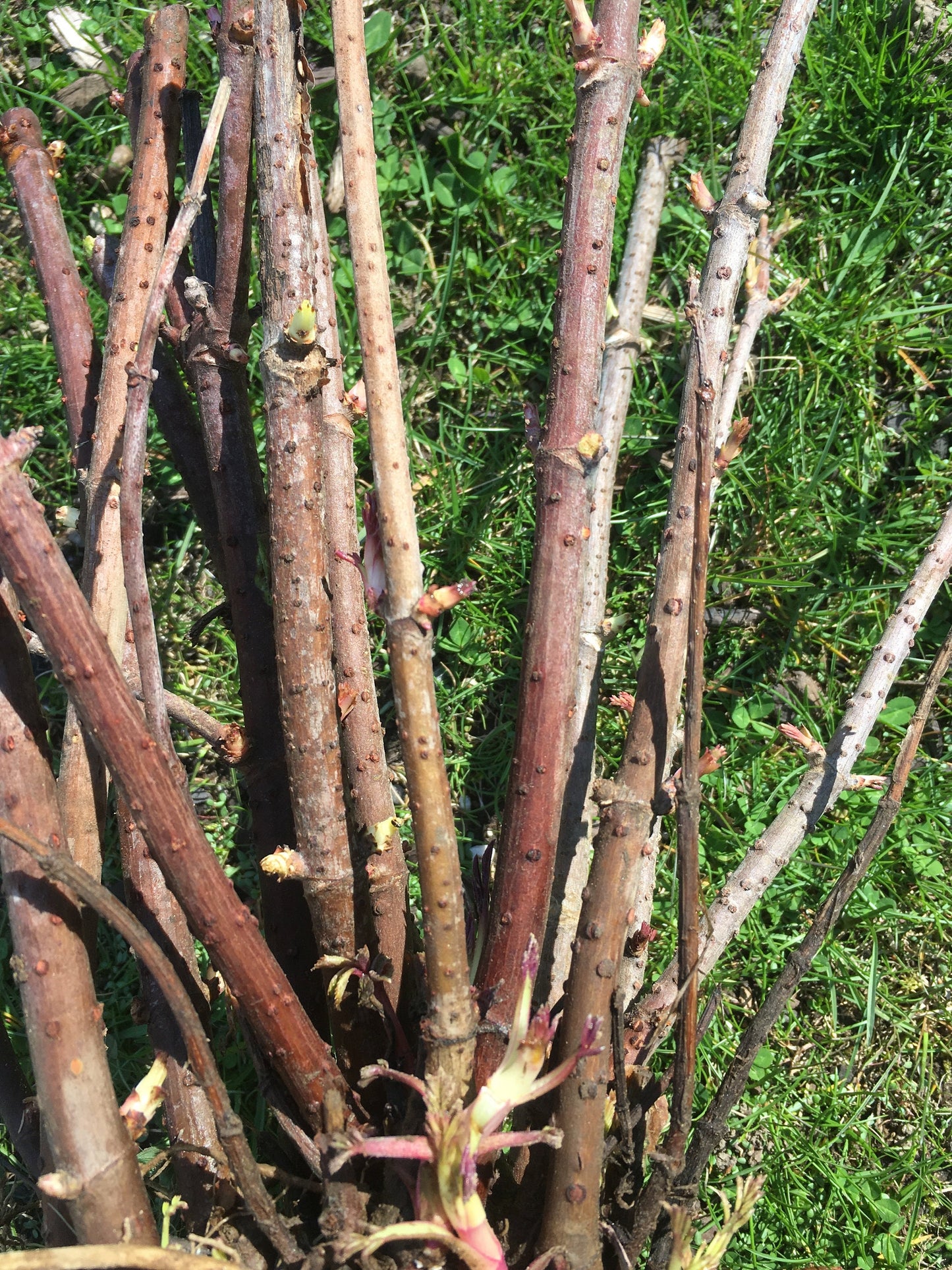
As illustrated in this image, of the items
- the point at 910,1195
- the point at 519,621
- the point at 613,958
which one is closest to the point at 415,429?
the point at 519,621

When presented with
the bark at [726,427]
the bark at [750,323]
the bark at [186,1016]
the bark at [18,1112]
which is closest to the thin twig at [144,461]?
the bark at [186,1016]

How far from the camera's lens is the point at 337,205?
3.04 m

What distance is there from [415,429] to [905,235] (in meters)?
1.57

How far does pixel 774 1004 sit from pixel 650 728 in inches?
21.4

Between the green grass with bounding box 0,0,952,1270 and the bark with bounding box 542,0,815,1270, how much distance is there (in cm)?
72

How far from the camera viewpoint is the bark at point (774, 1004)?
1685mm

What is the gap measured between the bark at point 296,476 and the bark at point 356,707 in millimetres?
71

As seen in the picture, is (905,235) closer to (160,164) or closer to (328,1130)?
(160,164)

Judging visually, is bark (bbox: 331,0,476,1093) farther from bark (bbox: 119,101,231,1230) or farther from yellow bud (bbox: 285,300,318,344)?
bark (bbox: 119,101,231,1230)

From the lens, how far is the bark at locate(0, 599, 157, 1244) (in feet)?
4.83

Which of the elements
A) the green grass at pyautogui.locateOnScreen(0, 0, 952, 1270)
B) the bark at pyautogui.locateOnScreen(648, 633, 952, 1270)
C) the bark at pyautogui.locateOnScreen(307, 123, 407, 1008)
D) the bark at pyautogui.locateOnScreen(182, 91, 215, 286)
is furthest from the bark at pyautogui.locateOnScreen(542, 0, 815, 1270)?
the bark at pyautogui.locateOnScreen(182, 91, 215, 286)

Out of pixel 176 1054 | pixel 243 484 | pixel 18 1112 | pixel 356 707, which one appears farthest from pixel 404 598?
pixel 18 1112

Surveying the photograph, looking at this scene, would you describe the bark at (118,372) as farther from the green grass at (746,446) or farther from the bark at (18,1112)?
the green grass at (746,446)

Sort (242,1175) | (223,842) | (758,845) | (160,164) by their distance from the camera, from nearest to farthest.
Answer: (242,1175) < (160,164) < (758,845) < (223,842)
